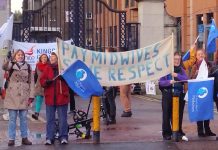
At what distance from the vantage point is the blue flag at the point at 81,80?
33.8 ft

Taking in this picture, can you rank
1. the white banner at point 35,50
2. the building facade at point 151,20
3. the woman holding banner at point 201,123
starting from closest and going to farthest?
the woman holding banner at point 201,123 < the white banner at point 35,50 < the building facade at point 151,20

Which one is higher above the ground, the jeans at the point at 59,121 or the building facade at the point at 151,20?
the building facade at the point at 151,20

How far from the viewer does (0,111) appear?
52.2 feet

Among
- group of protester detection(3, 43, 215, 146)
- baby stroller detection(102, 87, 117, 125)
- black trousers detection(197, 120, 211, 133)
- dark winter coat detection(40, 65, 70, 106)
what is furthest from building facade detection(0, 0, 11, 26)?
black trousers detection(197, 120, 211, 133)

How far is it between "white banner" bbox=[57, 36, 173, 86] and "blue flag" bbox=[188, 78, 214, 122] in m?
0.57

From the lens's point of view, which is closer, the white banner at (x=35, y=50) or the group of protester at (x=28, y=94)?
the group of protester at (x=28, y=94)

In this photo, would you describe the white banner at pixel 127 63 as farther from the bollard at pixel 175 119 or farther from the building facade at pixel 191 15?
the building facade at pixel 191 15

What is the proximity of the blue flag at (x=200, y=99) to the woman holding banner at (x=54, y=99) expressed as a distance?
231 centimetres

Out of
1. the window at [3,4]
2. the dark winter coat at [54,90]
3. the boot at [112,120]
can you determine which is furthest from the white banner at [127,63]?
the window at [3,4]

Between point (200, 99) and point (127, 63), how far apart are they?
151cm

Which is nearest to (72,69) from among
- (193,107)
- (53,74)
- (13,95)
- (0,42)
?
(53,74)

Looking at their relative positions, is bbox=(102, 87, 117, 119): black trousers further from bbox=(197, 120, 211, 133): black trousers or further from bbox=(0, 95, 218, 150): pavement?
bbox=(197, 120, 211, 133): black trousers

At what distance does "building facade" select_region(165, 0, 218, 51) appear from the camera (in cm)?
3358

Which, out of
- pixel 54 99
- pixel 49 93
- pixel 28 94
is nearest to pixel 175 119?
pixel 54 99
